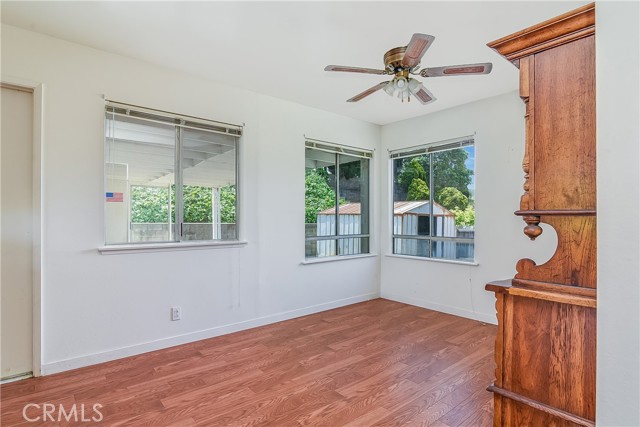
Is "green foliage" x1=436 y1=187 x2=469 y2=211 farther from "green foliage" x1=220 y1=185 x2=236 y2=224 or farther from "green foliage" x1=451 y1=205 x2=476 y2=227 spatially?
"green foliage" x1=220 y1=185 x2=236 y2=224

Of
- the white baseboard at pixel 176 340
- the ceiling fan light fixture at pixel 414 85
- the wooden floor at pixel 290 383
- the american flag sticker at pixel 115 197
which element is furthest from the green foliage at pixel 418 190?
the american flag sticker at pixel 115 197

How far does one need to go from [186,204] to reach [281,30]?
6.02ft

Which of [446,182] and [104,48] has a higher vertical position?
[104,48]

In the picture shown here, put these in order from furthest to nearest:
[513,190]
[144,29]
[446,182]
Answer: [446,182] → [513,190] → [144,29]

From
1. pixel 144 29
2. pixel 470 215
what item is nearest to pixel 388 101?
pixel 470 215

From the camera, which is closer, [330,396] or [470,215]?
[330,396]

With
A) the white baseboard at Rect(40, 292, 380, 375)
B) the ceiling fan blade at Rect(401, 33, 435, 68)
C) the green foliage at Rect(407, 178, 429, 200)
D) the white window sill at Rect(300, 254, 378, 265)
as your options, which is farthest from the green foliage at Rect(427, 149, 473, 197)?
the ceiling fan blade at Rect(401, 33, 435, 68)

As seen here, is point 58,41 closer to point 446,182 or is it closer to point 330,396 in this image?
point 330,396

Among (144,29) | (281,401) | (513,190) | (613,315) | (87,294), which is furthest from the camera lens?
(513,190)

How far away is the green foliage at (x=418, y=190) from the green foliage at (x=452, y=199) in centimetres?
20

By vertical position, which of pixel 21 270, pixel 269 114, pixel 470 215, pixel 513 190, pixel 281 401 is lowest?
pixel 281 401

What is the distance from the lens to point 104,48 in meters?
2.76

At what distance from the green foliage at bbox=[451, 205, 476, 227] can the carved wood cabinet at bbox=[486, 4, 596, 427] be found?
3048mm

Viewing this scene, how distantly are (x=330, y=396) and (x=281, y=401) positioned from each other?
0.34 metres
